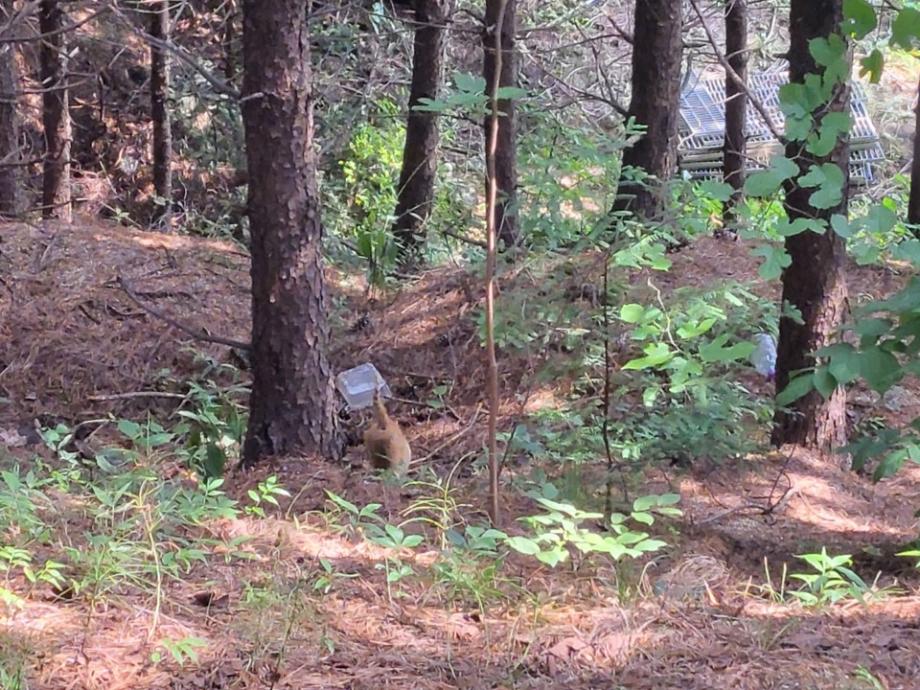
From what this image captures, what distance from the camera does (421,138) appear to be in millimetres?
9203

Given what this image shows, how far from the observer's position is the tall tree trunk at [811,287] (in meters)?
4.68

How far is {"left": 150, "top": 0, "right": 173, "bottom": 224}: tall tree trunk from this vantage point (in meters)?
10.8

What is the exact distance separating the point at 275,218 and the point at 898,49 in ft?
9.02

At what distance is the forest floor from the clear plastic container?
27cm

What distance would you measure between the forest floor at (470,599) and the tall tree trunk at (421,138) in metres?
3.16

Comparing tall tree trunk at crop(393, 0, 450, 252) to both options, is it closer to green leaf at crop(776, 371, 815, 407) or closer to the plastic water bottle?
the plastic water bottle

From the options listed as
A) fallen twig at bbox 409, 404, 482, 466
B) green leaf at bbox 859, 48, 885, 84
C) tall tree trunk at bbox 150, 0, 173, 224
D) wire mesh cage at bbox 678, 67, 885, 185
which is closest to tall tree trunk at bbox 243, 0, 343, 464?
fallen twig at bbox 409, 404, 482, 466

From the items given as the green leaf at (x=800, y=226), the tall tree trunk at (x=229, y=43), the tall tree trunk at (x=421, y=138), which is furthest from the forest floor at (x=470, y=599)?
the tall tree trunk at (x=229, y=43)

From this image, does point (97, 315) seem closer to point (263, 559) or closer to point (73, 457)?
point (73, 457)

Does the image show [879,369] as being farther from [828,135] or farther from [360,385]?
[360,385]

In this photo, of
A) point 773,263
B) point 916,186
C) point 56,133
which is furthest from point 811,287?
point 56,133

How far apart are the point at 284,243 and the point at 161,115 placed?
22.5 feet

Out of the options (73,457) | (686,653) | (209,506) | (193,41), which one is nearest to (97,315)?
(73,457)

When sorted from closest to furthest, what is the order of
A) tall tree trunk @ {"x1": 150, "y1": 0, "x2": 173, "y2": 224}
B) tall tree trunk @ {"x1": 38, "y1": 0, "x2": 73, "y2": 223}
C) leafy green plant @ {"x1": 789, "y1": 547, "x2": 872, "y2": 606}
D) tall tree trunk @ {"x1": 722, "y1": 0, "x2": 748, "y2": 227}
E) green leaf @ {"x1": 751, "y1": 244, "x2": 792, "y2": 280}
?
leafy green plant @ {"x1": 789, "y1": 547, "x2": 872, "y2": 606}
green leaf @ {"x1": 751, "y1": 244, "x2": 792, "y2": 280}
tall tree trunk @ {"x1": 38, "y1": 0, "x2": 73, "y2": 223}
tall tree trunk @ {"x1": 722, "y1": 0, "x2": 748, "y2": 227}
tall tree trunk @ {"x1": 150, "y1": 0, "x2": 173, "y2": 224}
